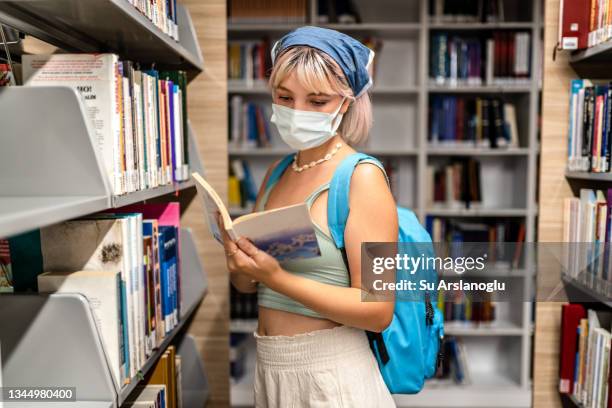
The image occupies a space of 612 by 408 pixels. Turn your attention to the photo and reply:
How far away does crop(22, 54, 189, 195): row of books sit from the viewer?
1.21 meters

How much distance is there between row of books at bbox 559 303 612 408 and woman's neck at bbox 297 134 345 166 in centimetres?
111

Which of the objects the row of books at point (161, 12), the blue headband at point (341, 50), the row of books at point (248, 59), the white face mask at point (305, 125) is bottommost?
the white face mask at point (305, 125)

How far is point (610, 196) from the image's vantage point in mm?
1750

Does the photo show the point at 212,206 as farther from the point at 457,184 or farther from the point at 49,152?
the point at 457,184

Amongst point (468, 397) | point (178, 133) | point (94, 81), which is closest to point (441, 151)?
point (468, 397)

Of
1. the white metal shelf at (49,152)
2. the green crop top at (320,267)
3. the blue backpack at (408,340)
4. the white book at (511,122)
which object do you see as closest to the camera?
the white metal shelf at (49,152)

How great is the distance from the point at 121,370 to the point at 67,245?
289 millimetres

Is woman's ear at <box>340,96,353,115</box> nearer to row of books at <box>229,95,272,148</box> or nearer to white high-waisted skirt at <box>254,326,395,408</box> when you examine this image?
white high-waisted skirt at <box>254,326,395,408</box>

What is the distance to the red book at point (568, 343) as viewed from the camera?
196cm

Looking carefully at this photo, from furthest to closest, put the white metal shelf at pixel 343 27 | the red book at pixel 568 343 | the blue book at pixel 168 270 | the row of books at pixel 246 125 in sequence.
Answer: the row of books at pixel 246 125
the white metal shelf at pixel 343 27
the red book at pixel 568 343
the blue book at pixel 168 270

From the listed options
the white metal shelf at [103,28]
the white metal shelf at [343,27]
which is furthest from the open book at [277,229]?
the white metal shelf at [343,27]

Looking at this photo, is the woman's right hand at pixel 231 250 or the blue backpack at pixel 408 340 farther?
the blue backpack at pixel 408 340

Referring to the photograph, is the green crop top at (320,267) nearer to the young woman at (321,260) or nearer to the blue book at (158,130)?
the young woman at (321,260)

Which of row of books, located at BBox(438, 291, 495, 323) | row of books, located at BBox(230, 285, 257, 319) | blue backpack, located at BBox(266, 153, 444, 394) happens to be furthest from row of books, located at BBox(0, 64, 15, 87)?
row of books, located at BBox(438, 291, 495, 323)
